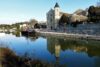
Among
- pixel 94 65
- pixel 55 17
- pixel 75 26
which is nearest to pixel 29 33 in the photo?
pixel 75 26

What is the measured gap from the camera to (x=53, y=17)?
359 ft

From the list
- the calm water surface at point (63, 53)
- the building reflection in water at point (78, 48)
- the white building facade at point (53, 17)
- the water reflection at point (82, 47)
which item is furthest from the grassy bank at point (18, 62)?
the white building facade at point (53, 17)

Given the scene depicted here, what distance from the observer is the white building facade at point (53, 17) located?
106 metres

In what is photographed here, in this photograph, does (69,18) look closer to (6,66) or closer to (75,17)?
(75,17)

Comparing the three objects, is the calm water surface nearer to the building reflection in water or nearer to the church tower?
the building reflection in water

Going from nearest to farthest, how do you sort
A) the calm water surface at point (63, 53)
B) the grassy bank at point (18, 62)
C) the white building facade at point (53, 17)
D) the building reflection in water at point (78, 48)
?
1. the grassy bank at point (18, 62)
2. the calm water surface at point (63, 53)
3. the building reflection in water at point (78, 48)
4. the white building facade at point (53, 17)

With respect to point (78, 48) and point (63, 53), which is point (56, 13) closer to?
point (78, 48)

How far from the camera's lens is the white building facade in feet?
348

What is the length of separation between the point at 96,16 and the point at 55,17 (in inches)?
1632

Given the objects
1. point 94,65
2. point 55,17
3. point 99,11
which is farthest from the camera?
point 55,17

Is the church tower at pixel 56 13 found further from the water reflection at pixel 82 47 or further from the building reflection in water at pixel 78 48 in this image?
the building reflection in water at pixel 78 48

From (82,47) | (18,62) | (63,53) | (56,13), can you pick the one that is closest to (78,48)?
(82,47)

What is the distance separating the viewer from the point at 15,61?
10.3 metres

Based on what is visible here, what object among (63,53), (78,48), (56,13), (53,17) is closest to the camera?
(63,53)
